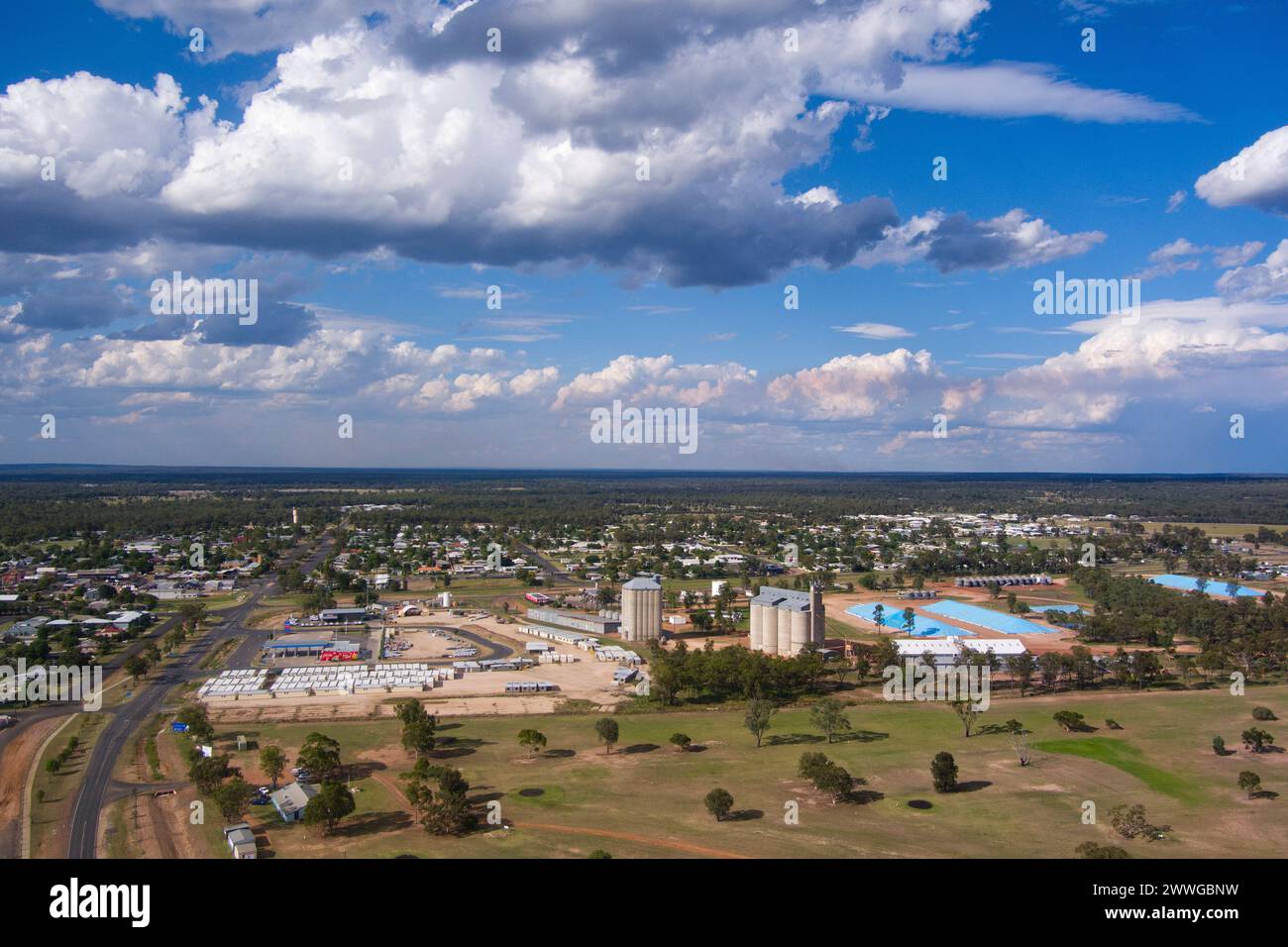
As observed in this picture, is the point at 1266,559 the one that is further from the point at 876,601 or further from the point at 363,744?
the point at 363,744

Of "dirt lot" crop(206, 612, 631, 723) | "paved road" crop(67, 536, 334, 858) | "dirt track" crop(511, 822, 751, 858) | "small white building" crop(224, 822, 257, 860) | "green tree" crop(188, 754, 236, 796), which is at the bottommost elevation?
"dirt lot" crop(206, 612, 631, 723)

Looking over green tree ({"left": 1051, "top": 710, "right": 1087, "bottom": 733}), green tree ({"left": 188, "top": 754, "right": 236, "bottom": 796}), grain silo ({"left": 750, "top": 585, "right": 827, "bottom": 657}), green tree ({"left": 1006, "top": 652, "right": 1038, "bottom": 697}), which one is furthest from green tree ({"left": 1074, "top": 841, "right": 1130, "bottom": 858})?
grain silo ({"left": 750, "top": 585, "right": 827, "bottom": 657})

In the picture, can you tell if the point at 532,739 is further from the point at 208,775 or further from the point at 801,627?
the point at 801,627

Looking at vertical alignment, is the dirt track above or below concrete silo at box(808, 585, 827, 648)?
below

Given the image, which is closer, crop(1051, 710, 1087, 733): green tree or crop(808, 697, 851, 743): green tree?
crop(808, 697, 851, 743): green tree

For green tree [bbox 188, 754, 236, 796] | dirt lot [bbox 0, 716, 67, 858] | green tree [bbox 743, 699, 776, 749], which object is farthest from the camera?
green tree [bbox 743, 699, 776, 749]

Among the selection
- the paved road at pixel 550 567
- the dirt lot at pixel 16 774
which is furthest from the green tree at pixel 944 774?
the paved road at pixel 550 567

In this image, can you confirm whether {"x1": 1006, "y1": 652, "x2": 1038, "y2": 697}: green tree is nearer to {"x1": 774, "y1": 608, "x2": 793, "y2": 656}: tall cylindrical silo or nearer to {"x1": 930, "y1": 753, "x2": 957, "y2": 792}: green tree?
{"x1": 774, "y1": 608, "x2": 793, "y2": 656}: tall cylindrical silo

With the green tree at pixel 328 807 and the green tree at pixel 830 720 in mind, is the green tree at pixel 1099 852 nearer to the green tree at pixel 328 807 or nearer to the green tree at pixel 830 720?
the green tree at pixel 830 720
